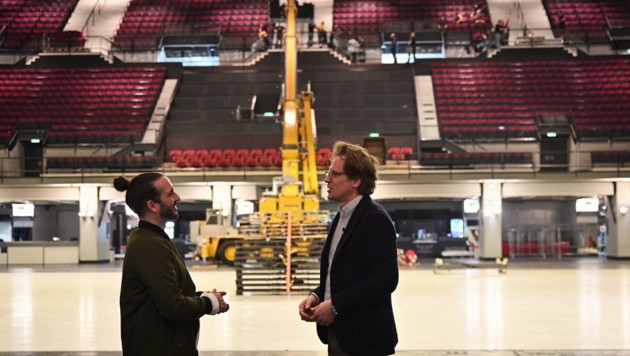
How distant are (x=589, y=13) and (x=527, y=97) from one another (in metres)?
11.4

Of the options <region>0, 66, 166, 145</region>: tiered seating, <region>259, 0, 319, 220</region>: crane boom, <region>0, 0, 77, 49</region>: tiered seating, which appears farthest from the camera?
<region>0, 0, 77, 49</region>: tiered seating

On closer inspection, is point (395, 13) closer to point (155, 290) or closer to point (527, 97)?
point (527, 97)

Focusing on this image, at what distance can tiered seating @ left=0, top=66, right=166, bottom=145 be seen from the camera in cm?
3522

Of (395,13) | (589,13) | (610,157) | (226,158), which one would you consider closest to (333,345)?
(226,158)

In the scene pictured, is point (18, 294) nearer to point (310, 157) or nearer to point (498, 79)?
point (310, 157)

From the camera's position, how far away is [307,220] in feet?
71.0

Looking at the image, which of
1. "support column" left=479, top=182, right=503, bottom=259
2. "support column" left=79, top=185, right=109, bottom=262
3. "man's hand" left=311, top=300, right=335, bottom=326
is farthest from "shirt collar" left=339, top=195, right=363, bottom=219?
"support column" left=79, top=185, right=109, bottom=262

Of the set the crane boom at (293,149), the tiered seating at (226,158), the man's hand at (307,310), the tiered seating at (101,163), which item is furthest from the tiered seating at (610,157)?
the man's hand at (307,310)

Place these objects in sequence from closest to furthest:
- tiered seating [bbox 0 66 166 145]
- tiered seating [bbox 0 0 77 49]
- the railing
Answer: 1. the railing
2. tiered seating [bbox 0 66 166 145]
3. tiered seating [bbox 0 0 77 49]

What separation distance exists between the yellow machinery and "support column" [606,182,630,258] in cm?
1141

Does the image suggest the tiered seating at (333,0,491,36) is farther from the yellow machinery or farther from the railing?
the yellow machinery

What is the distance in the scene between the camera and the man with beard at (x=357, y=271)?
3977 mm

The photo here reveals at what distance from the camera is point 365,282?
3.96m

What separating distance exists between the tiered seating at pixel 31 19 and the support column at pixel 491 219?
81.1 feet
